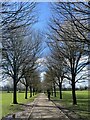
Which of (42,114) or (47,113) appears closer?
(42,114)

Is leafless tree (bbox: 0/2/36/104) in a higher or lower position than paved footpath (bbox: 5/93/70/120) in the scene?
higher

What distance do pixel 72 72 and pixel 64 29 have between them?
1541cm

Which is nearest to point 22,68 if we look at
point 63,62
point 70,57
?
point 63,62

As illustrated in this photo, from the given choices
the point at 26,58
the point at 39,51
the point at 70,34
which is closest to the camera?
the point at 70,34

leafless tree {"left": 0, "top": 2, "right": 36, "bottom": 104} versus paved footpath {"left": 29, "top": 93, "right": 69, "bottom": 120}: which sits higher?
leafless tree {"left": 0, "top": 2, "right": 36, "bottom": 104}

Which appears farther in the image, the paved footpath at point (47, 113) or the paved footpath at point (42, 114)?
the paved footpath at point (47, 113)

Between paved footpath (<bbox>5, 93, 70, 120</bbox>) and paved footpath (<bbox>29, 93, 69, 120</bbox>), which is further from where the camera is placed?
paved footpath (<bbox>29, 93, 69, 120</bbox>)

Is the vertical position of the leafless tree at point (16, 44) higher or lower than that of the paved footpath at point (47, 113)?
higher

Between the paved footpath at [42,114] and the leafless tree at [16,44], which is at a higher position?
the leafless tree at [16,44]

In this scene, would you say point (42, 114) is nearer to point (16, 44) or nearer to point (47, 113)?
point (47, 113)

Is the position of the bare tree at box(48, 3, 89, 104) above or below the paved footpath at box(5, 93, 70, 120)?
above

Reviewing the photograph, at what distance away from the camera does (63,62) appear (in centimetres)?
3625

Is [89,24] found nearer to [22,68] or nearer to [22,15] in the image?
[22,15]

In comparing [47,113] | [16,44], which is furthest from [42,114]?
[16,44]
